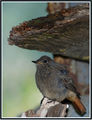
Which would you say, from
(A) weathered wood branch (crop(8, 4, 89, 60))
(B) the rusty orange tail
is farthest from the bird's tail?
(A) weathered wood branch (crop(8, 4, 89, 60))

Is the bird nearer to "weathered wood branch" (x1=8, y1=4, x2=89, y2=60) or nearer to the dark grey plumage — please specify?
the dark grey plumage

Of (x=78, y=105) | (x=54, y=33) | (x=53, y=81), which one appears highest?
(x=54, y=33)

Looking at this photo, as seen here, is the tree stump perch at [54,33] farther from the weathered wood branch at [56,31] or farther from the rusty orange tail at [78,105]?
the rusty orange tail at [78,105]

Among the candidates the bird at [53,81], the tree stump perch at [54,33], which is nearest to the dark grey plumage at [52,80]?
the bird at [53,81]

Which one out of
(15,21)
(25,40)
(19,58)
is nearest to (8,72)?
(19,58)

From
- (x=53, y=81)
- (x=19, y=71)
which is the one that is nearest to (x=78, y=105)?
(x=53, y=81)

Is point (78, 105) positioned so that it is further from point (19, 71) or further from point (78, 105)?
point (19, 71)

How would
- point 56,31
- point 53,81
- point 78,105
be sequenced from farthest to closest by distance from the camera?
Answer: point 78,105, point 53,81, point 56,31
